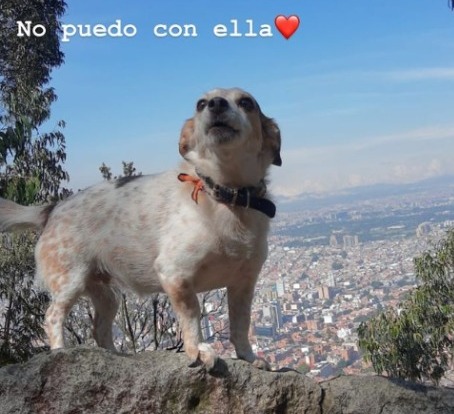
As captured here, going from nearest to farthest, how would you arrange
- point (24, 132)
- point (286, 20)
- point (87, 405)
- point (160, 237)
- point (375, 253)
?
point (87, 405) < point (160, 237) < point (286, 20) < point (24, 132) < point (375, 253)

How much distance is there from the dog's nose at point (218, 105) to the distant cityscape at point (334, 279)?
524 cm

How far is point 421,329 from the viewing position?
39.4ft

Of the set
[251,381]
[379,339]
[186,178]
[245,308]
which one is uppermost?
[186,178]

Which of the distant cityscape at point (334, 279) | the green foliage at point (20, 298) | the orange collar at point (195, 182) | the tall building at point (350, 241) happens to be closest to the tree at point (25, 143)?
the green foliage at point (20, 298)

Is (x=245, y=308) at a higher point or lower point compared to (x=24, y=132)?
lower

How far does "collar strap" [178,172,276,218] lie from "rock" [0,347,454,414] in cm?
89

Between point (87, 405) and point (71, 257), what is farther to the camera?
point (71, 257)

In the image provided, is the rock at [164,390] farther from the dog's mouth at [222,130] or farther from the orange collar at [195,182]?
the dog's mouth at [222,130]

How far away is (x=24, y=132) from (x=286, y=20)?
742 cm

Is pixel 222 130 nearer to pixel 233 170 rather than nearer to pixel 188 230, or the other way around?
pixel 233 170

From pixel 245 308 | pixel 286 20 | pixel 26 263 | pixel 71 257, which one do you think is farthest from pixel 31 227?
pixel 26 263

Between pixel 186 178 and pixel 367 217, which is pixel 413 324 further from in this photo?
pixel 367 217

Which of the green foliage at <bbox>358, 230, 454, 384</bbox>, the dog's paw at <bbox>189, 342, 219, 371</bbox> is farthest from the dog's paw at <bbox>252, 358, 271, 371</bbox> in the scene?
the green foliage at <bbox>358, 230, 454, 384</bbox>

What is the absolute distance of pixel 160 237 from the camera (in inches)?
145
